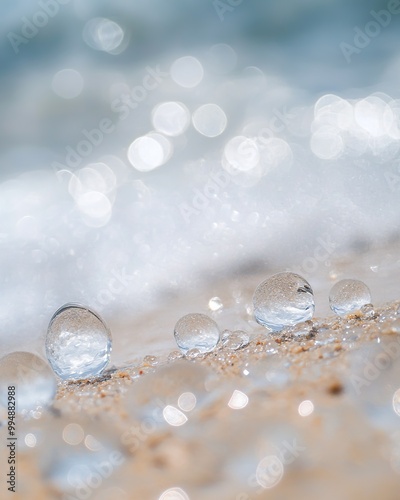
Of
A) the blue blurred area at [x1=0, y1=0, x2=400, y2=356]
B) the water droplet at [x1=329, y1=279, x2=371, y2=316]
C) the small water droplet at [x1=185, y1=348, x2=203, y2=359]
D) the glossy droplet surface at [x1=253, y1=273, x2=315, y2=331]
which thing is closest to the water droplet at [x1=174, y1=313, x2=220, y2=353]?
the small water droplet at [x1=185, y1=348, x2=203, y2=359]

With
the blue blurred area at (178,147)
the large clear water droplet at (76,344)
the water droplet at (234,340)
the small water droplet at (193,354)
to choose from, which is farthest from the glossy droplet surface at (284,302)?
the blue blurred area at (178,147)

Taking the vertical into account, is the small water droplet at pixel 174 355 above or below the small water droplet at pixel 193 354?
above

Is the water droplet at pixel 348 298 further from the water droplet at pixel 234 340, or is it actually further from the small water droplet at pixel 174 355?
the small water droplet at pixel 174 355

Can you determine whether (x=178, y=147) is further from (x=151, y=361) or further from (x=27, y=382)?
(x=27, y=382)

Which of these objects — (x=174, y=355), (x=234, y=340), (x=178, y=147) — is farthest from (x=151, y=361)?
(x=178, y=147)

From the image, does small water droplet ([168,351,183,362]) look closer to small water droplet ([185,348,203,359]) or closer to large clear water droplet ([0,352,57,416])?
small water droplet ([185,348,203,359])
